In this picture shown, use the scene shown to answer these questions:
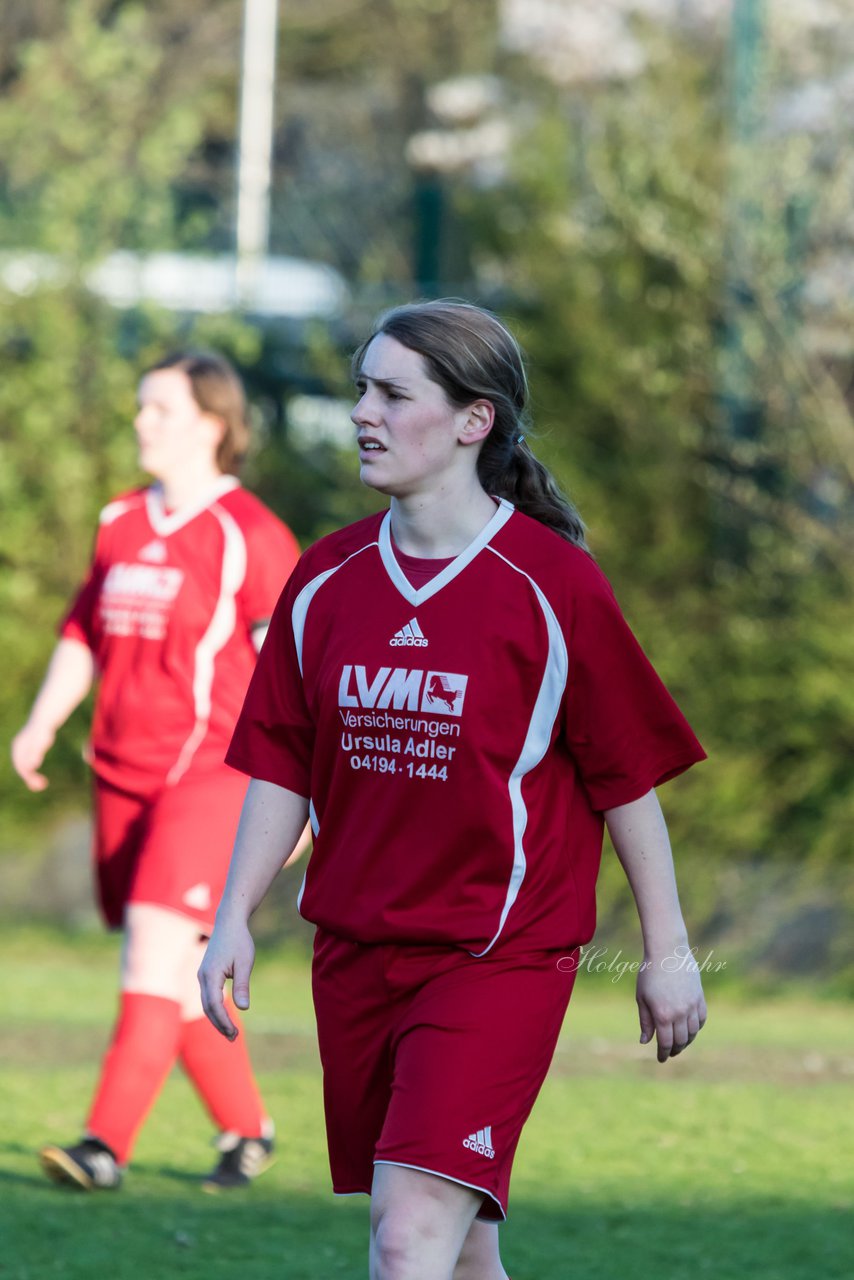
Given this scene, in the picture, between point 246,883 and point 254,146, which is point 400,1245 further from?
point 254,146

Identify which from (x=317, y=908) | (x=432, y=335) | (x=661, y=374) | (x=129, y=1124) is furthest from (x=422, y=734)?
(x=661, y=374)

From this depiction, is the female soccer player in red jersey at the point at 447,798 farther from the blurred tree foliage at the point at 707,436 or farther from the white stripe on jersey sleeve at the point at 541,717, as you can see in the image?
the blurred tree foliage at the point at 707,436

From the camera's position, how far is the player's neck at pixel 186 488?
591 cm

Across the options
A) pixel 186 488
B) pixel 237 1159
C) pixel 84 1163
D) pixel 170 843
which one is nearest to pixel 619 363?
pixel 186 488

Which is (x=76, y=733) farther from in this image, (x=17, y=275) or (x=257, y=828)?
(x=257, y=828)

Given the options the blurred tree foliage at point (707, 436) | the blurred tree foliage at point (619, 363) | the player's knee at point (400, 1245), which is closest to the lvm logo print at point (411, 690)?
the player's knee at point (400, 1245)

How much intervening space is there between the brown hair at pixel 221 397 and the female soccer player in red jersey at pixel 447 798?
243 centimetres

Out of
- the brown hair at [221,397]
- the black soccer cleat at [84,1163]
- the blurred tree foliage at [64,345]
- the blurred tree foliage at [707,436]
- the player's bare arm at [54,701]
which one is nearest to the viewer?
the black soccer cleat at [84,1163]

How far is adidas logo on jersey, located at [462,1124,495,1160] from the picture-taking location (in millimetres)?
3254

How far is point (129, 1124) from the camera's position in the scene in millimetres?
5438

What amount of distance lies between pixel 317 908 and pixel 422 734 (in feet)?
1.21

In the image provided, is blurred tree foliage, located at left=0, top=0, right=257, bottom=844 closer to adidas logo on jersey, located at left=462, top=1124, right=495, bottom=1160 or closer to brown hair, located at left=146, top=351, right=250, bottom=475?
brown hair, located at left=146, top=351, right=250, bottom=475

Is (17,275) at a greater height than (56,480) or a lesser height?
greater

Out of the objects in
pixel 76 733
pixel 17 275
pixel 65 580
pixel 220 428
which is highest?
pixel 17 275
